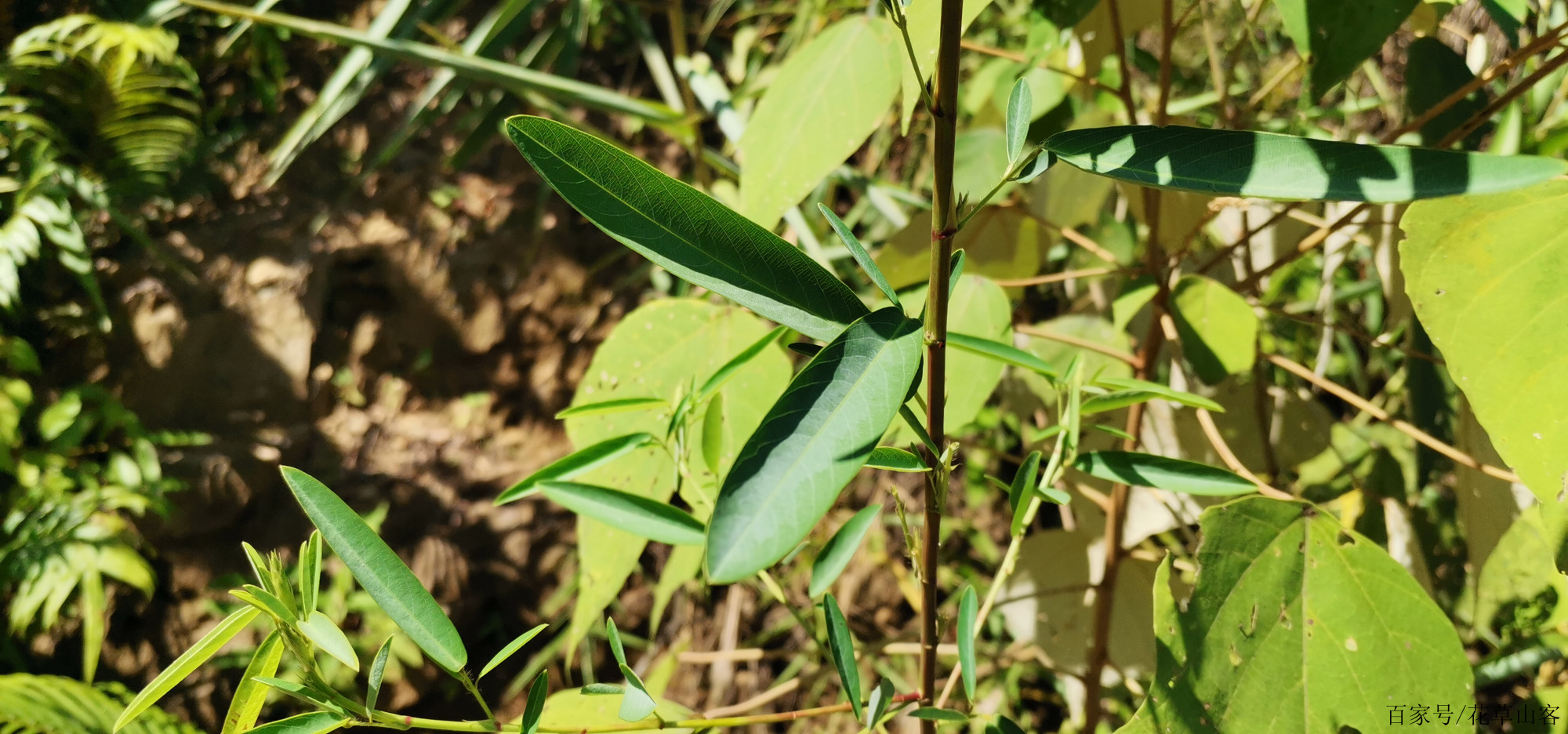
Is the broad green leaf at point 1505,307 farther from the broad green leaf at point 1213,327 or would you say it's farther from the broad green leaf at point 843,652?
the broad green leaf at point 843,652

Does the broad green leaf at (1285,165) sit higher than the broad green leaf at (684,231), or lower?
higher

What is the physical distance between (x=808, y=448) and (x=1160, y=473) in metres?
0.24

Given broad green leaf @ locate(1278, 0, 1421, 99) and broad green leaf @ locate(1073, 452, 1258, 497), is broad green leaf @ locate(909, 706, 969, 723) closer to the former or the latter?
broad green leaf @ locate(1073, 452, 1258, 497)

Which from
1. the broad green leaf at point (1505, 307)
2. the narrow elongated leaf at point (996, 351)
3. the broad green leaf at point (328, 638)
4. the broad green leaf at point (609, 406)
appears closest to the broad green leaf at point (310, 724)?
the broad green leaf at point (328, 638)

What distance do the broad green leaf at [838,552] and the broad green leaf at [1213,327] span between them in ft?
1.25

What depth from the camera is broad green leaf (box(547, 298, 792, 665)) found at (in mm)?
560

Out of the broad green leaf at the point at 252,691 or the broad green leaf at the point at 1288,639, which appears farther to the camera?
the broad green leaf at the point at 1288,639

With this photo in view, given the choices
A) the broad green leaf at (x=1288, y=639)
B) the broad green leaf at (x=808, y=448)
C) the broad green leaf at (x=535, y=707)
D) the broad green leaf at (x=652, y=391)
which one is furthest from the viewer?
the broad green leaf at (x=652, y=391)

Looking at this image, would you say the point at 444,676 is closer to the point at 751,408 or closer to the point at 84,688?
the point at 84,688

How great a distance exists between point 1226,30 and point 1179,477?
1135mm

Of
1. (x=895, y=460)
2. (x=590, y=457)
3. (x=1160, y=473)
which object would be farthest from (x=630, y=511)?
(x=1160, y=473)

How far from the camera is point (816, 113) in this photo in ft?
1.82

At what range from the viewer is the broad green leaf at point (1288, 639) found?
0.43 metres

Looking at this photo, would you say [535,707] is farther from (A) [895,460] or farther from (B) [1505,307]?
(B) [1505,307]
